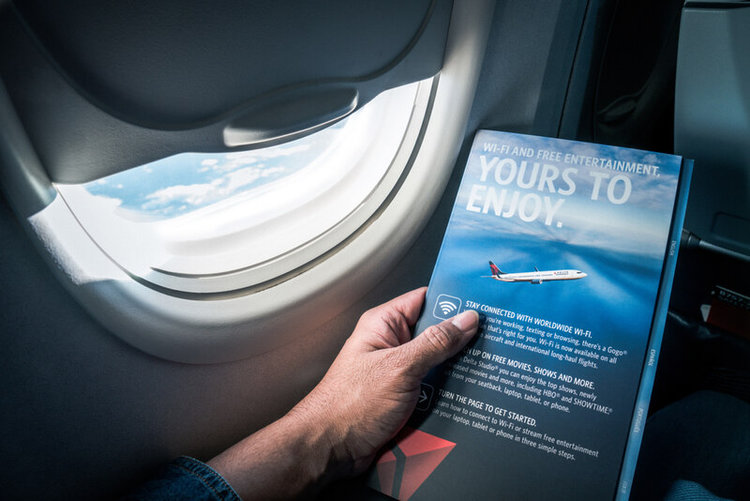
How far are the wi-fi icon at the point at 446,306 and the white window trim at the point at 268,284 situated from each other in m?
0.16

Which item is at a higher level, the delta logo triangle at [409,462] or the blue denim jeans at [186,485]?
the delta logo triangle at [409,462]

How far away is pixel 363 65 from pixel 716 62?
663 millimetres

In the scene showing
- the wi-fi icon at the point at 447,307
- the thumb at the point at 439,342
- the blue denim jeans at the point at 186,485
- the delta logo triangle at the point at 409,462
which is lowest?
the blue denim jeans at the point at 186,485

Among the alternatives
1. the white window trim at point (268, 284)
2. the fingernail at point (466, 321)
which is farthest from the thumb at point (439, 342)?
the white window trim at point (268, 284)

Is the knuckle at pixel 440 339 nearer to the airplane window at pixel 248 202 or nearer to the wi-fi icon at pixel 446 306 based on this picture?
the wi-fi icon at pixel 446 306

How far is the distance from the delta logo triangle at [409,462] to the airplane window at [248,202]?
1.12 ft

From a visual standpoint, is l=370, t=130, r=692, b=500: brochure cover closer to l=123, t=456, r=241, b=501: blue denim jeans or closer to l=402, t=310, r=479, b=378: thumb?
l=402, t=310, r=479, b=378: thumb

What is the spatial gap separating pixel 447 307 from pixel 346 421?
240 mm

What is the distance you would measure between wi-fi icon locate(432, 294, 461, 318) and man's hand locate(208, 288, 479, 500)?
0.03 meters

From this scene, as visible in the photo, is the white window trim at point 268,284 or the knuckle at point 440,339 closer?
the white window trim at point 268,284

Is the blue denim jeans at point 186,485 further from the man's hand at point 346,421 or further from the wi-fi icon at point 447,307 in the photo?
the wi-fi icon at point 447,307

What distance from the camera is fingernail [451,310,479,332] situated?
689mm

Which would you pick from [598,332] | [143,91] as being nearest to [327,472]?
[598,332]

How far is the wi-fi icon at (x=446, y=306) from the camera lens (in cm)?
73
